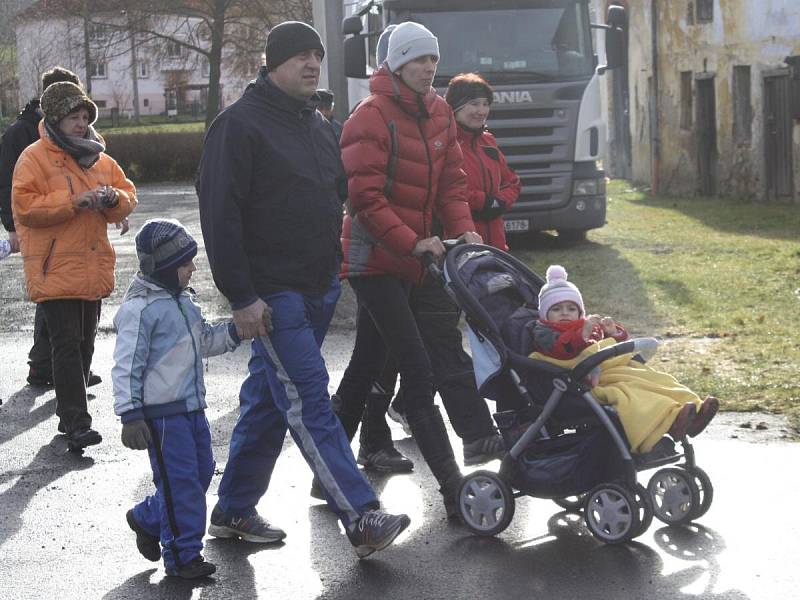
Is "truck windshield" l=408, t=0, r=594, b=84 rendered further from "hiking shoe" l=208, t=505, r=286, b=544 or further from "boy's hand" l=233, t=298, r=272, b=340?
"boy's hand" l=233, t=298, r=272, b=340

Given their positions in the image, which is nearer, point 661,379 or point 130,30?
point 661,379

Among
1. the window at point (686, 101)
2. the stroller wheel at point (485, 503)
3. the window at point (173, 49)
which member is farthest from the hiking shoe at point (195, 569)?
the window at point (173, 49)

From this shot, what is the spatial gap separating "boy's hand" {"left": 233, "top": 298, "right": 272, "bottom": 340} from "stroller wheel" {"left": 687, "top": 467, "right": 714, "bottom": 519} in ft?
5.87

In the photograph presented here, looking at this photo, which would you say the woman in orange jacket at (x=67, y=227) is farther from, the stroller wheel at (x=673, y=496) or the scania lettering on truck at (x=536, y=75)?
the scania lettering on truck at (x=536, y=75)

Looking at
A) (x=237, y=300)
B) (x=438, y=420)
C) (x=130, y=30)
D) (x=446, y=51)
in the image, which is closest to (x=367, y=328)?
(x=438, y=420)

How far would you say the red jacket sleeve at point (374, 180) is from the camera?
652cm

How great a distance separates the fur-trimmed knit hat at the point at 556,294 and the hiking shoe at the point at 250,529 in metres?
1.40

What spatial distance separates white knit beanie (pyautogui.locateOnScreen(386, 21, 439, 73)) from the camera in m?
6.62

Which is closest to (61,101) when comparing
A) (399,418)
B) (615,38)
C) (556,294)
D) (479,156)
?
(479,156)

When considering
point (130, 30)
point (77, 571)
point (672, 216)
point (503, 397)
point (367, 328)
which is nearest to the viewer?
point (77, 571)

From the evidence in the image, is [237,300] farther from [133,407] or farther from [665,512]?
Answer: [665,512]

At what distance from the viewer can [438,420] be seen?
653 cm

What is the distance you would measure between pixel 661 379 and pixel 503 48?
38.4 ft

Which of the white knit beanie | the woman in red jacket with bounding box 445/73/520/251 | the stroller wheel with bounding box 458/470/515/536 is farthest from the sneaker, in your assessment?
the white knit beanie
